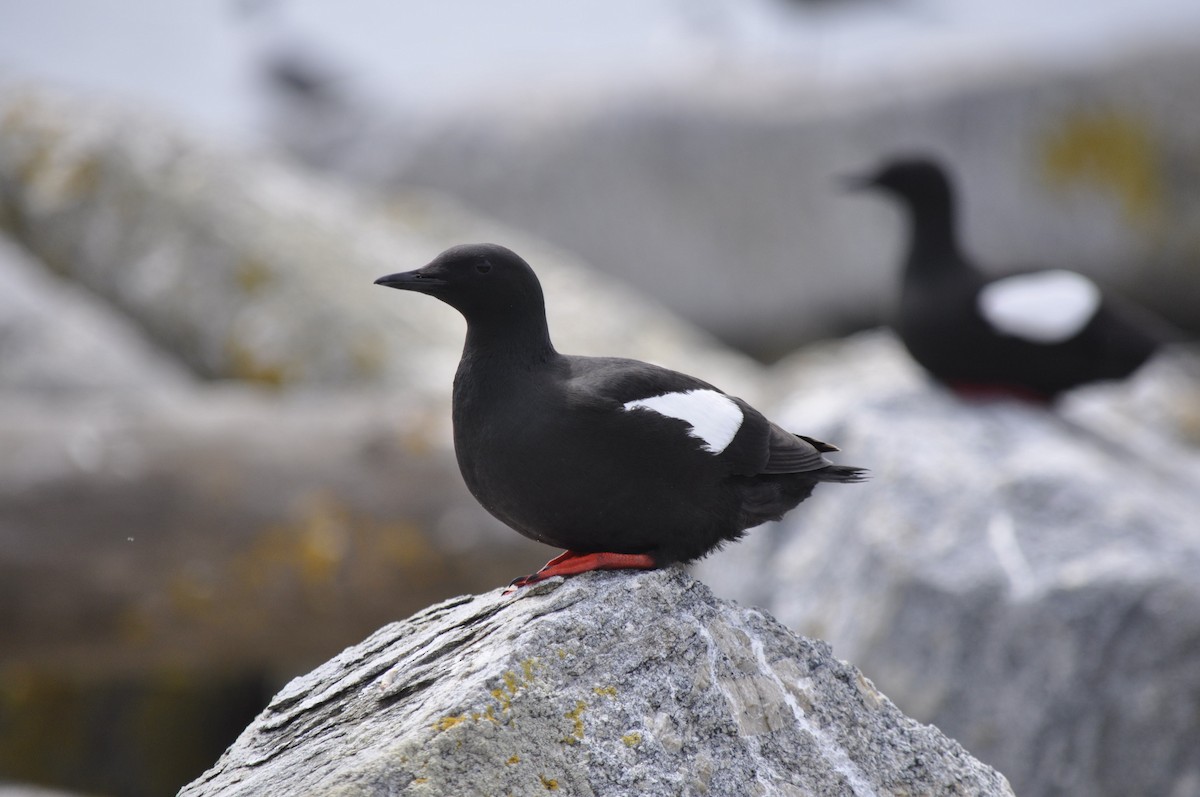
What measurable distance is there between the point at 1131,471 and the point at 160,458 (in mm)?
5476

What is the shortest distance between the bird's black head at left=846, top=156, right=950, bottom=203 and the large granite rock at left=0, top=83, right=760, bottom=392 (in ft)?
8.71

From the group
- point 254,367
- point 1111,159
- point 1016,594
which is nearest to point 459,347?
point 254,367

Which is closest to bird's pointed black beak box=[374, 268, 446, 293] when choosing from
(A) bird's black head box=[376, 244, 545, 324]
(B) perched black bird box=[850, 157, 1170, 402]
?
(A) bird's black head box=[376, 244, 545, 324]

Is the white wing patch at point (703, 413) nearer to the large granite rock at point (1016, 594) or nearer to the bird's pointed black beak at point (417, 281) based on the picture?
the bird's pointed black beak at point (417, 281)

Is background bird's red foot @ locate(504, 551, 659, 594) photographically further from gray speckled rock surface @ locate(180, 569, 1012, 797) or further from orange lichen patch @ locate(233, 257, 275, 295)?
orange lichen patch @ locate(233, 257, 275, 295)

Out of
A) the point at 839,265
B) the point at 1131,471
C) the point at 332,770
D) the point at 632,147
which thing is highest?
the point at 332,770

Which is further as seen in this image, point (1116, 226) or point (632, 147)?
point (632, 147)

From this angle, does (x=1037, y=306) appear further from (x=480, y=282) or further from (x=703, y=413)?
(x=480, y=282)

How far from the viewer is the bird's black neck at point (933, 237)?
7059mm

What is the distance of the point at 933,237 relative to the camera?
280 inches

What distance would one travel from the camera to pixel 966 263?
7.09 m

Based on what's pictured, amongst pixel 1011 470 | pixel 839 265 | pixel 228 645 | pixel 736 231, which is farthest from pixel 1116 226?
pixel 228 645

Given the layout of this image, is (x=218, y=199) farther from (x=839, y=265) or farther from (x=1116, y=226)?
(x=1116, y=226)

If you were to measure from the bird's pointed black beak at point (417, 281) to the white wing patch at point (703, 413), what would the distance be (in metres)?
Result: 0.62
